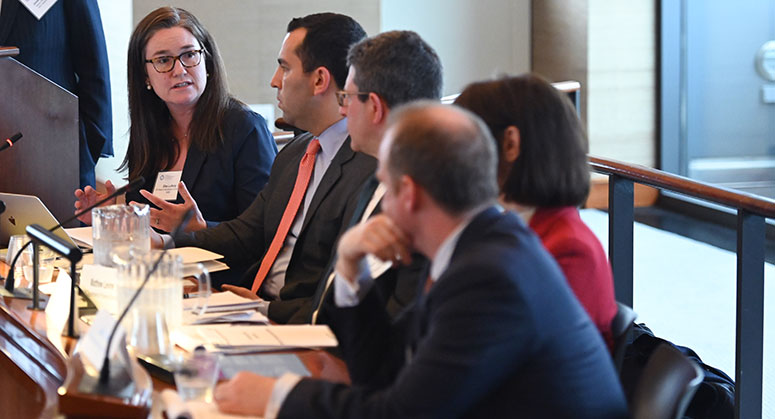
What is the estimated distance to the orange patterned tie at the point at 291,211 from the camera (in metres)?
3.07

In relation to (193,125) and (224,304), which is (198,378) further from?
(193,125)

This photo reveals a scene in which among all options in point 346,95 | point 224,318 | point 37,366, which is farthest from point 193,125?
point 37,366

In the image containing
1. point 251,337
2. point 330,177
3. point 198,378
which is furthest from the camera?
point 330,177

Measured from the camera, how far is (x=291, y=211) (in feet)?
10.1

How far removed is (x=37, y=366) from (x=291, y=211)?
3.59ft

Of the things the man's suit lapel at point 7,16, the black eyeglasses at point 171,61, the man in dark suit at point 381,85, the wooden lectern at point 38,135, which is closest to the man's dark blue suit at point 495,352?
the man in dark suit at point 381,85

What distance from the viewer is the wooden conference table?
1.89 m

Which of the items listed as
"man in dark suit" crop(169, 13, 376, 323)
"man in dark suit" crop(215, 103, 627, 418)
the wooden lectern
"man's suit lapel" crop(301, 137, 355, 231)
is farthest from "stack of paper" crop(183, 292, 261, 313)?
the wooden lectern

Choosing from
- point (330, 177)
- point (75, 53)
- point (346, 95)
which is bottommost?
point (330, 177)

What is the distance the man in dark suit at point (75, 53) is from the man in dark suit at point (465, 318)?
10.9 ft

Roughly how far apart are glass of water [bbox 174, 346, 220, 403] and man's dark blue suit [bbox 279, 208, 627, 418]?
0.69ft

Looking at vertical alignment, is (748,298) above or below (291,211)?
below

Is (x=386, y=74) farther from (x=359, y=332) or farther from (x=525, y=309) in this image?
(x=525, y=309)

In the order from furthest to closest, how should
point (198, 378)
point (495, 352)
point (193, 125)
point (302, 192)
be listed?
point (193, 125)
point (302, 192)
point (198, 378)
point (495, 352)
